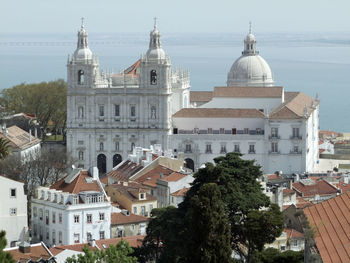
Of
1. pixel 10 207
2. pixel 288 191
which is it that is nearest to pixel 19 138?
pixel 288 191

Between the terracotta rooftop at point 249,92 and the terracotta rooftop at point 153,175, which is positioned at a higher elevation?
the terracotta rooftop at point 249,92

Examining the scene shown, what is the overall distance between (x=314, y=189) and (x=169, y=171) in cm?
622

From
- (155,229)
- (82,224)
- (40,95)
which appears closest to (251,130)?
(40,95)

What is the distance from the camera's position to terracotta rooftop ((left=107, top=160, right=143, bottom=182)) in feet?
179

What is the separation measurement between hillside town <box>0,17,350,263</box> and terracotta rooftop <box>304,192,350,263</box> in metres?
0.04

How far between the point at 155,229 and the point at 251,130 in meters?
32.9

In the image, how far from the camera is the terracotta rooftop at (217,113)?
68125mm

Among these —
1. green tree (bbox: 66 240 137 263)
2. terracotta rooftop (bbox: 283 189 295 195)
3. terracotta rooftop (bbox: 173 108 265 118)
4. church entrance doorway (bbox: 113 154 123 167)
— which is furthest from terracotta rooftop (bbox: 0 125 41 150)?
green tree (bbox: 66 240 137 263)

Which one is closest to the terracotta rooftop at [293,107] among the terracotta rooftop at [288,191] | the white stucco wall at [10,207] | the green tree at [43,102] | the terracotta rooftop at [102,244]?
the green tree at [43,102]

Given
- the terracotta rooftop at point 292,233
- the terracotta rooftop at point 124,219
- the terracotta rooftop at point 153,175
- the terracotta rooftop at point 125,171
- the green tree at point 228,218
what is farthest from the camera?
the terracotta rooftop at point 125,171

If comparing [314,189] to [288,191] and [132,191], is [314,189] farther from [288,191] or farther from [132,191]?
[132,191]

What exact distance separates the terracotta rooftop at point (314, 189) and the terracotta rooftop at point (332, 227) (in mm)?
22120

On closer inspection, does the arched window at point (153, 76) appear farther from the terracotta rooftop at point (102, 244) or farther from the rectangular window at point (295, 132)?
the terracotta rooftop at point (102, 244)

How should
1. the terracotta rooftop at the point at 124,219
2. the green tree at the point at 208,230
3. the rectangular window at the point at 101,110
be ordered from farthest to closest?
the rectangular window at the point at 101,110
the terracotta rooftop at the point at 124,219
the green tree at the point at 208,230
